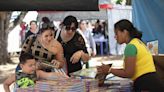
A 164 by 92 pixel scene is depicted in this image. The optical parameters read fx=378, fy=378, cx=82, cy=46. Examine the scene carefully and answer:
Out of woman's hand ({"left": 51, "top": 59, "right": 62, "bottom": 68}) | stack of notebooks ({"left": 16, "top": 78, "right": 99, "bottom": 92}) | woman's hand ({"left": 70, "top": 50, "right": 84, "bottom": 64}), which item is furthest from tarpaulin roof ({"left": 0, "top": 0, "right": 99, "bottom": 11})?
stack of notebooks ({"left": 16, "top": 78, "right": 99, "bottom": 92})

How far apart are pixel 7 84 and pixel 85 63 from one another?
1.37m

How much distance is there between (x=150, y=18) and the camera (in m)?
6.03

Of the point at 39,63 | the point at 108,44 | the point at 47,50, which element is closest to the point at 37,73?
the point at 39,63

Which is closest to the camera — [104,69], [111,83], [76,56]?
[104,69]

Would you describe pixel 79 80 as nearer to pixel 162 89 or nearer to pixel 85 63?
Result: pixel 162 89

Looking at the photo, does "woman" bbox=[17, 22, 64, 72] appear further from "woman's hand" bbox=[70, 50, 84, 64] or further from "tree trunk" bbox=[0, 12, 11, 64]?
"tree trunk" bbox=[0, 12, 11, 64]

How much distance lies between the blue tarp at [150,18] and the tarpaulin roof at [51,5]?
1.57 meters

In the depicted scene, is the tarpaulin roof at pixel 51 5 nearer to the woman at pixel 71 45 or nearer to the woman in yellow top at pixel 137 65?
the woman at pixel 71 45

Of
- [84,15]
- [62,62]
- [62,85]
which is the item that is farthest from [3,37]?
[62,85]

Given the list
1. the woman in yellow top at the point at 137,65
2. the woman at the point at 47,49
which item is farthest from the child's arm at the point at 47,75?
the woman in yellow top at the point at 137,65

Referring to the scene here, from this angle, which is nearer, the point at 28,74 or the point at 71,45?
the point at 28,74

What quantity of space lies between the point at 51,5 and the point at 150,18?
7.29 feet

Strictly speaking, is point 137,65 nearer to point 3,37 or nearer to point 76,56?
point 76,56

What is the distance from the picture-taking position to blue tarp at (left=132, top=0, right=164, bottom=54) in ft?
18.9
